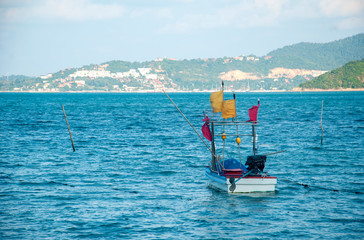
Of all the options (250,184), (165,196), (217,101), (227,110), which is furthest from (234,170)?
(165,196)

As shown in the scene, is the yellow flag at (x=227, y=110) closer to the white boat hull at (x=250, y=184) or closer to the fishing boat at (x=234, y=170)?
the fishing boat at (x=234, y=170)

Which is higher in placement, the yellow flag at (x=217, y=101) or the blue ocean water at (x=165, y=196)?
the yellow flag at (x=217, y=101)

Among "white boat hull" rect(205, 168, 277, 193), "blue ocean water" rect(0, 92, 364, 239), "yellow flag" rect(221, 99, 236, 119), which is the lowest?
"blue ocean water" rect(0, 92, 364, 239)

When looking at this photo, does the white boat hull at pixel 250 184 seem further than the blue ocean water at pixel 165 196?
Yes

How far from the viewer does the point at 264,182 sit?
95.7 feet

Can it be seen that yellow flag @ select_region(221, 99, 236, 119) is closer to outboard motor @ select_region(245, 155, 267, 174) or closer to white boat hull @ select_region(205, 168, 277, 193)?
outboard motor @ select_region(245, 155, 267, 174)

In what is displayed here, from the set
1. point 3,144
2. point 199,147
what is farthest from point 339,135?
point 3,144

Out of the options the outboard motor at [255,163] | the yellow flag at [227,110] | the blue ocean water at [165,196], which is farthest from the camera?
the yellow flag at [227,110]

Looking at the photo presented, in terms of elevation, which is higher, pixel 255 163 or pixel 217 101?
pixel 217 101

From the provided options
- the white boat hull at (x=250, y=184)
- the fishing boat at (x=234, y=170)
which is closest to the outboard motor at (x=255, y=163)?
the fishing boat at (x=234, y=170)

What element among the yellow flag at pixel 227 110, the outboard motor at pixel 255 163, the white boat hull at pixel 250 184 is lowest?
the white boat hull at pixel 250 184

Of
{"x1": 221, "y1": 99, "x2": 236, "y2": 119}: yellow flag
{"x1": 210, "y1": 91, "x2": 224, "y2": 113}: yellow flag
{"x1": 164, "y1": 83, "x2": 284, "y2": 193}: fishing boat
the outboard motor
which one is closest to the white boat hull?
{"x1": 164, "y1": 83, "x2": 284, "y2": 193}: fishing boat

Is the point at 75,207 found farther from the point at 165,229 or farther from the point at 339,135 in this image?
the point at 339,135

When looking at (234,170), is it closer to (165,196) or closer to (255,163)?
(255,163)
